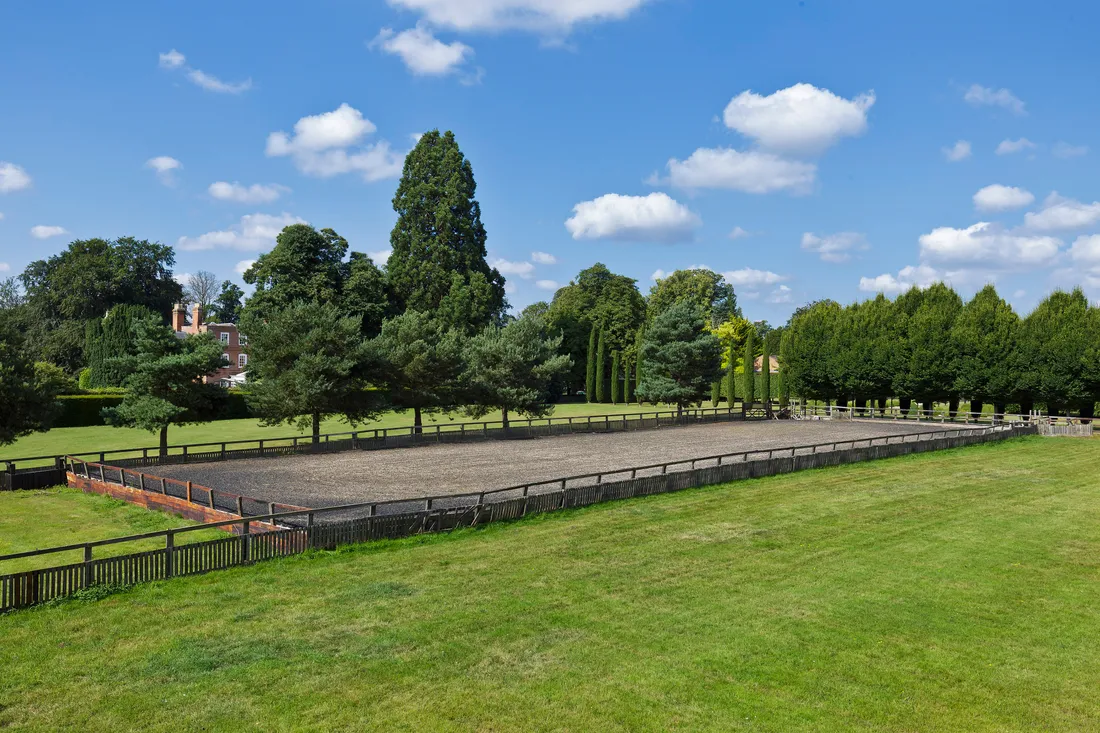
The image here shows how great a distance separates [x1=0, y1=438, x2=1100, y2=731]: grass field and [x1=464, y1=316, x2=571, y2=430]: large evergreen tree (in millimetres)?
29936

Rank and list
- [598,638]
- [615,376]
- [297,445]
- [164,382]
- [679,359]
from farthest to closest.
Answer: [615,376] → [679,359] → [297,445] → [164,382] → [598,638]

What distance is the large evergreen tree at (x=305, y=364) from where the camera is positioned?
39.7 meters

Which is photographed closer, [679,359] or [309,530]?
[309,530]

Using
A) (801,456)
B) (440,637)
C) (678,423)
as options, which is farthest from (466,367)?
(440,637)

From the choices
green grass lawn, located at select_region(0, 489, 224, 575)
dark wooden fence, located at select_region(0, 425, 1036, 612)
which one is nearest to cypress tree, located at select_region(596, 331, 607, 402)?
dark wooden fence, located at select_region(0, 425, 1036, 612)

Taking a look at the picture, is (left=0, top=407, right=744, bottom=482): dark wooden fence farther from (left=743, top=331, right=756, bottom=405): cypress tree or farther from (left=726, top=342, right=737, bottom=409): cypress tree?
(left=726, top=342, right=737, bottom=409): cypress tree

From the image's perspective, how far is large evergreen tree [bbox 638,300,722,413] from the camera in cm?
6588

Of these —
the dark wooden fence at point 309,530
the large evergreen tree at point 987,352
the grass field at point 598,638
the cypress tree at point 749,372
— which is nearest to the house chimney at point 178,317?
the cypress tree at point 749,372

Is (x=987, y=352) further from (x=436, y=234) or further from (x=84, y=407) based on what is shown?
(x=84, y=407)

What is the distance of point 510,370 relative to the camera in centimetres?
5222

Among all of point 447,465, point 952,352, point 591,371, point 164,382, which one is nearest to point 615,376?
point 591,371

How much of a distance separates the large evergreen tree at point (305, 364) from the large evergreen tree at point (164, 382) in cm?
321

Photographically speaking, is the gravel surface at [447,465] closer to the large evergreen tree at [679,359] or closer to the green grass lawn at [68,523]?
the green grass lawn at [68,523]

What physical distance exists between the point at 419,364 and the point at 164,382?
14759 millimetres
